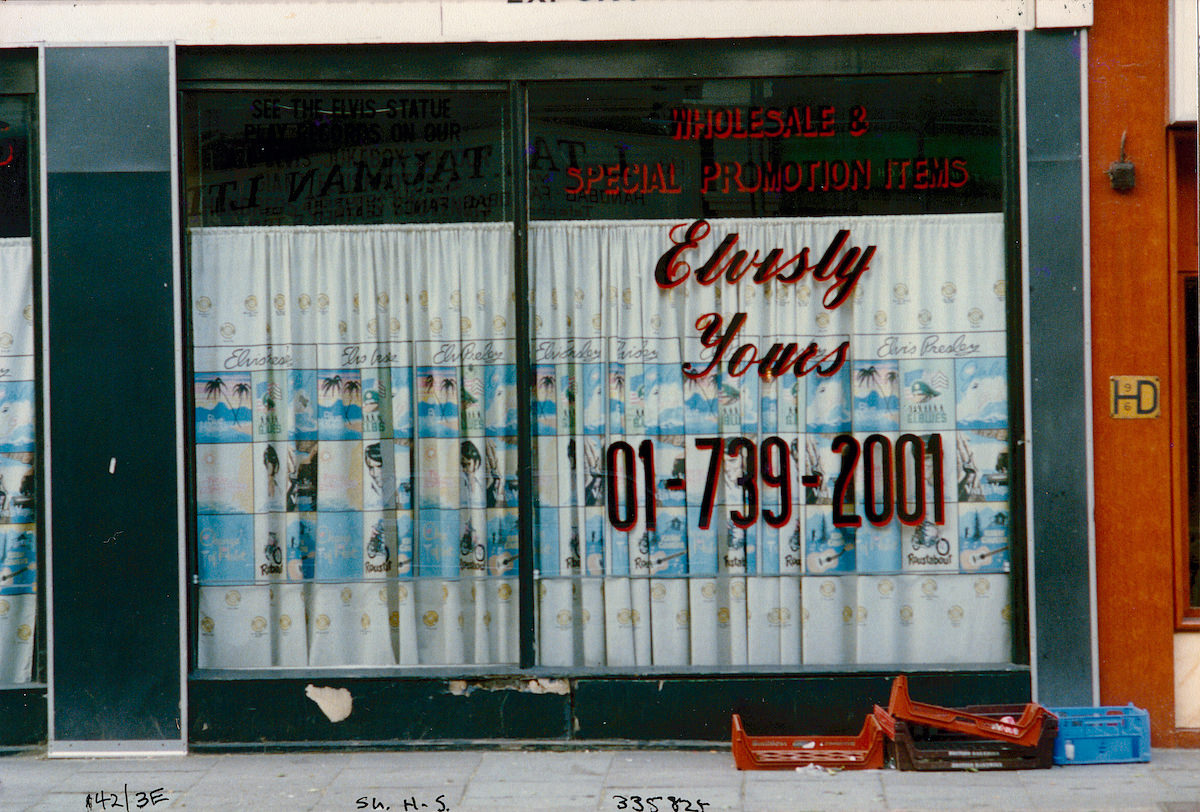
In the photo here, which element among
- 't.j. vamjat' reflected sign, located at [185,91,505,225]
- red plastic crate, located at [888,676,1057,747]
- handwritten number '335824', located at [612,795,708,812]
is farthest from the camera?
't.j. vamjat' reflected sign, located at [185,91,505,225]

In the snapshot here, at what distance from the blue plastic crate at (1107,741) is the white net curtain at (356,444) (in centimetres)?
327

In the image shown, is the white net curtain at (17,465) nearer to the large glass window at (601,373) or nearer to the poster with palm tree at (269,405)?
the large glass window at (601,373)

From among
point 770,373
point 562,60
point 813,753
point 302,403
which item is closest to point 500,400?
point 302,403

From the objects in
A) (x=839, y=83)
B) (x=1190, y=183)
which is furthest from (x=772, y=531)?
(x=1190, y=183)

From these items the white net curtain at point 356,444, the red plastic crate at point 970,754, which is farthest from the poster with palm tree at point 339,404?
the red plastic crate at point 970,754

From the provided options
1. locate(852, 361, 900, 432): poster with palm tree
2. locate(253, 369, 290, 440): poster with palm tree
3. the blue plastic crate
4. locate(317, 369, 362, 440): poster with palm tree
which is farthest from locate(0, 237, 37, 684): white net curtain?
the blue plastic crate

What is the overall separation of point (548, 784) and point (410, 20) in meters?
4.54

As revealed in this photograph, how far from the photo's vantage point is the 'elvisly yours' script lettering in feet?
24.9

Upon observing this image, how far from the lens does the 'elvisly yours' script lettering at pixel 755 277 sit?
759 cm

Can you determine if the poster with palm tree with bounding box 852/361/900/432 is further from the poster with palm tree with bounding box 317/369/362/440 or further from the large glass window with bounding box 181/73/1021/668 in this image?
the poster with palm tree with bounding box 317/369/362/440

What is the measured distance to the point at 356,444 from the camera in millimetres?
7730

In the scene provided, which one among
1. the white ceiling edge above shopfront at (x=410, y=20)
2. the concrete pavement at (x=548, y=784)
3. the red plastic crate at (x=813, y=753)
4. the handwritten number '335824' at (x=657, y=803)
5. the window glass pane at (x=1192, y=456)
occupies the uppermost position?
the white ceiling edge above shopfront at (x=410, y=20)

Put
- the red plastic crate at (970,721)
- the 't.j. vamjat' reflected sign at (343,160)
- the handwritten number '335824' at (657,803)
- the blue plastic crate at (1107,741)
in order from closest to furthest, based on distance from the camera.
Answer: the handwritten number '335824' at (657,803), the red plastic crate at (970,721), the blue plastic crate at (1107,741), the 't.j. vamjat' reflected sign at (343,160)

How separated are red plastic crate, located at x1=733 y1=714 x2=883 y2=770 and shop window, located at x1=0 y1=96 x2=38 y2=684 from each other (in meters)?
4.40
